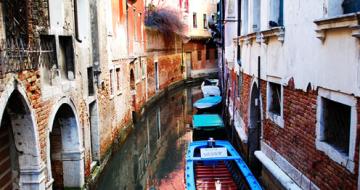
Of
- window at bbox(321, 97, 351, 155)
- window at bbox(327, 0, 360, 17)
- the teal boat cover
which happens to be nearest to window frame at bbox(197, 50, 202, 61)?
the teal boat cover

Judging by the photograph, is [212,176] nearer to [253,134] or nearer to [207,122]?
[253,134]

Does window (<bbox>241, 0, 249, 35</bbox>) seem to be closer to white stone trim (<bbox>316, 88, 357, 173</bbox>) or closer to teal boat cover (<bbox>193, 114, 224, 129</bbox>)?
teal boat cover (<bbox>193, 114, 224, 129</bbox>)

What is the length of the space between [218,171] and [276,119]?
186 centimetres

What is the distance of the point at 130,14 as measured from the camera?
14641mm

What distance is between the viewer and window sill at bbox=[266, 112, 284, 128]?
5902 mm

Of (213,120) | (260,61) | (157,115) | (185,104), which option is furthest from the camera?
(185,104)

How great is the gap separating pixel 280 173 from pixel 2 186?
3.72 meters

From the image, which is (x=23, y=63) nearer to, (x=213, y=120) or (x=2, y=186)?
(x=2, y=186)

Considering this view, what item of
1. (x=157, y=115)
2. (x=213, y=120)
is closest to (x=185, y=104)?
(x=157, y=115)

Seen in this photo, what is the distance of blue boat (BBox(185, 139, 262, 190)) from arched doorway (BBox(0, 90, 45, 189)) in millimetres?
2297

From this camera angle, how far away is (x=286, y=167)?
5.62 m

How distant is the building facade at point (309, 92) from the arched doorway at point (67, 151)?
3.26 meters

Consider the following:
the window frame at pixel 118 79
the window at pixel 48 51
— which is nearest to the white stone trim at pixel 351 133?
the window at pixel 48 51

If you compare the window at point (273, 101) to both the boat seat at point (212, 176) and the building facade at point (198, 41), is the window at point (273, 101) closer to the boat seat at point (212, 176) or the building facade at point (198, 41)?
the boat seat at point (212, 176)
